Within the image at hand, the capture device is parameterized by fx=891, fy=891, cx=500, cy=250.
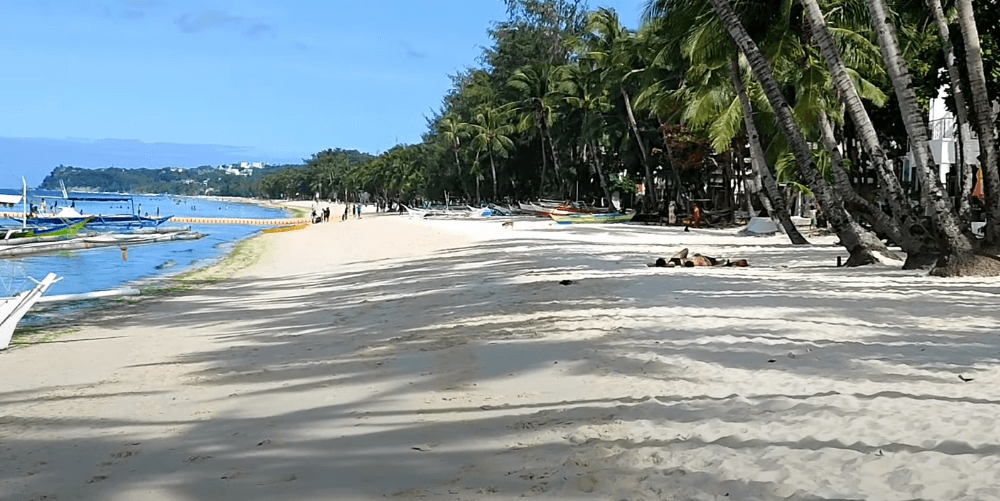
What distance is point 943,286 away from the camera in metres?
11.0

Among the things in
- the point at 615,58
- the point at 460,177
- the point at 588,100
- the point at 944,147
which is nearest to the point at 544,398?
the point at 944,147

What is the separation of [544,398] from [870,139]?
29.6 ft

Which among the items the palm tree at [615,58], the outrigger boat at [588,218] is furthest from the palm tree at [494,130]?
the palm tree at [615,58]

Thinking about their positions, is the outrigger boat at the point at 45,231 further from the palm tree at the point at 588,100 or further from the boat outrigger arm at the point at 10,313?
the boat outrigger arm at the point at 10,313

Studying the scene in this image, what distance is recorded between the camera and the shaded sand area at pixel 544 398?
4.64 meters

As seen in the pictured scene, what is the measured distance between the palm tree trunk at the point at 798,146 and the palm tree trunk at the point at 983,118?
214 centimetres

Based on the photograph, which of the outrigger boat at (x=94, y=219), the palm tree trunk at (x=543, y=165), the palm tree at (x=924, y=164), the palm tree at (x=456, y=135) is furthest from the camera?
the palm tree at (x=456, y=135)

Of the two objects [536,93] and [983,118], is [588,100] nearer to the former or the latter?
[536,93]

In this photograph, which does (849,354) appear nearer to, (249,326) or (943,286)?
(943,286)

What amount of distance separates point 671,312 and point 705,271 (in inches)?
190

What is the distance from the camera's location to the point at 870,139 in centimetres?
1325

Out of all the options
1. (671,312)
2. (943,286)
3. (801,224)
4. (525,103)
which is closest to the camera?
(671,312)

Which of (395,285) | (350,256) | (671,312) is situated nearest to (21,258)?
(350,256)

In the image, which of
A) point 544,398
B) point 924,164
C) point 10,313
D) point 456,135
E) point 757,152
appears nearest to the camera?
point 544,398
